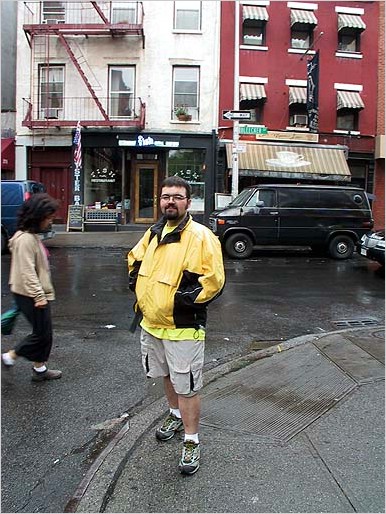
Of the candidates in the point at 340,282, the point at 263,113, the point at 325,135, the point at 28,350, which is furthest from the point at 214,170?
the point at 28,350

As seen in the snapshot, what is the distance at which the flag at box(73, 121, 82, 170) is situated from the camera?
1967cm

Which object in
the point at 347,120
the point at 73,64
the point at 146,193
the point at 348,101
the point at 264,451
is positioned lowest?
the point at 264,451

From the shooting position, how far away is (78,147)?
19.8 meters

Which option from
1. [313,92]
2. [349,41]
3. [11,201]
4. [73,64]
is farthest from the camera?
[349,41]

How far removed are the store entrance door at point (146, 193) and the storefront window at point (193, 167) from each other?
2.86 ft

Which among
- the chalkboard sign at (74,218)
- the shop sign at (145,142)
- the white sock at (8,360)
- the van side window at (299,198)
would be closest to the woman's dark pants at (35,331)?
the white sock at (8,360)

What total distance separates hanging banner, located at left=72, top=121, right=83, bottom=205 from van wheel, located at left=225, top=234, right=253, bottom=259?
8.66m

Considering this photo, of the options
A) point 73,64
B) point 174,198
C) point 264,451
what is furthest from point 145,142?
point 264,451

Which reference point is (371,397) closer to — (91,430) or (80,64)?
(91,430)

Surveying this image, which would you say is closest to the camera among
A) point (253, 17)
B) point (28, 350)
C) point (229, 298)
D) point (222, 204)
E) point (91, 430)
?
point (91, 430)

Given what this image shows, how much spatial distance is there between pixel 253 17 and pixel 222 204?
8302 mm

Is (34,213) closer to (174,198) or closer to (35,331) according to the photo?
(35,331)

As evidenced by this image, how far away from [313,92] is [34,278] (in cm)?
1761

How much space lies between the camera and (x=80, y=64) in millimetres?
20734
